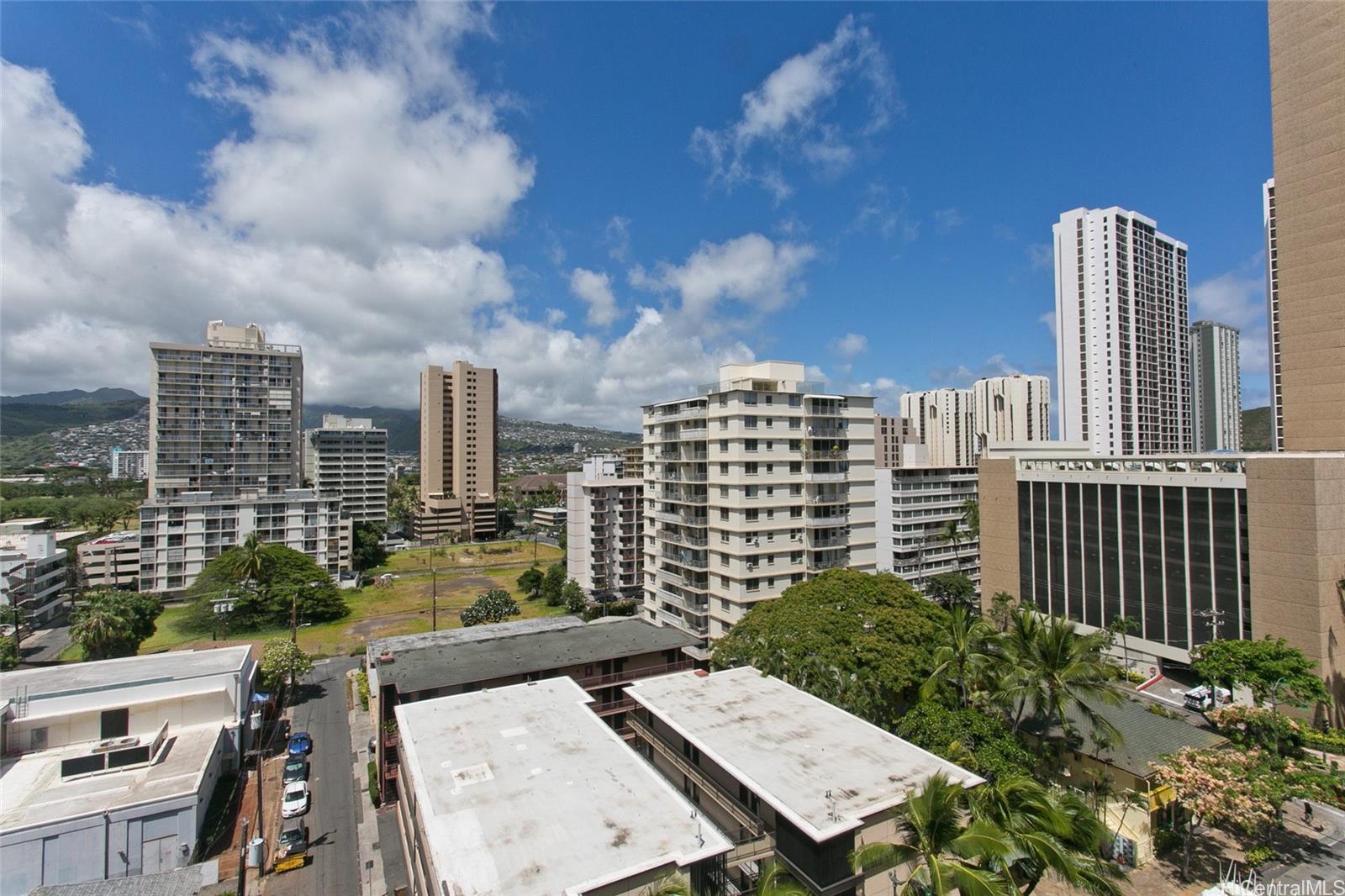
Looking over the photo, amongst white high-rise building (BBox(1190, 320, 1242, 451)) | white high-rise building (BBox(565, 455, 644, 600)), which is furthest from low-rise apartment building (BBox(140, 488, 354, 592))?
white high-rise building (BBox(1190, 320, 1242, 451))

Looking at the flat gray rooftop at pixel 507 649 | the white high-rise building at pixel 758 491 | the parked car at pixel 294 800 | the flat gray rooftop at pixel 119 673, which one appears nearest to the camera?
the parked car at pixel 294 800

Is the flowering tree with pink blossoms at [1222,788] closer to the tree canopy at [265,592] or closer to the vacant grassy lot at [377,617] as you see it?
the vacant grassy lot at [377,617]

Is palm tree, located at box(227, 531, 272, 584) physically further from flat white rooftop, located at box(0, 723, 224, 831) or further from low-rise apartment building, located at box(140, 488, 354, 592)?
flat white rooftop, located at box(0, 723, 224, 831)

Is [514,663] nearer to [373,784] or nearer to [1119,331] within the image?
[373,784]

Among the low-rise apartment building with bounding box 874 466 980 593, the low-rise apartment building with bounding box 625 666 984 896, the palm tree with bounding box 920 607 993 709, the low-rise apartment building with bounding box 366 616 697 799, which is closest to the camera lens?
the low-rise apartment building with bounding box 625 666 984 896

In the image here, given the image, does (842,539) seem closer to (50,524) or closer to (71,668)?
(71,668)

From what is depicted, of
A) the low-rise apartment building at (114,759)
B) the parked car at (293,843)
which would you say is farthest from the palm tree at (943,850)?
the low-rise apartment building at (114,759)

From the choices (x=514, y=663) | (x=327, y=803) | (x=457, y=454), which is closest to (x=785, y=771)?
(x=514, y=663)
